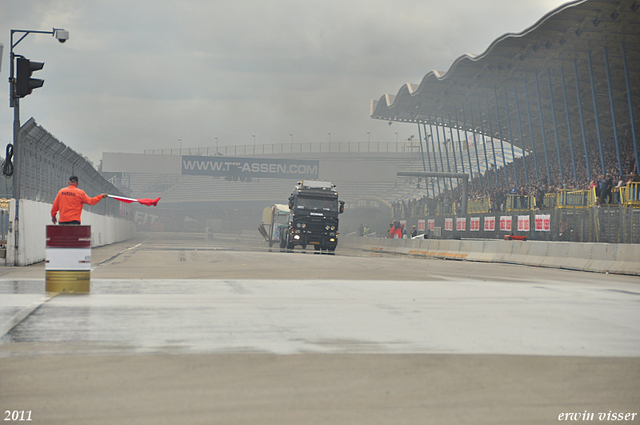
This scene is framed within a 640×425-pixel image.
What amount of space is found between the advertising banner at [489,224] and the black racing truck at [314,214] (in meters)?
7.07

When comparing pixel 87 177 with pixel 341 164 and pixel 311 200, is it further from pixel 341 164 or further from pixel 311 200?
pixel 341 164

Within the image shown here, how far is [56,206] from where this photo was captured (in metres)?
12.9

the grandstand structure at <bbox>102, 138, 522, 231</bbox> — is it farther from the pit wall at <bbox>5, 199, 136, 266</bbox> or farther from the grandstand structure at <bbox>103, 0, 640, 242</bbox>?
the pit wall at <bbox>5, 199, 136, 266</bbox>

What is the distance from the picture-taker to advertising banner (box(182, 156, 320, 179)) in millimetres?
68750

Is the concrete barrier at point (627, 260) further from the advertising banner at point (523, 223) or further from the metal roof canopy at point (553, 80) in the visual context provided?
the metal roof canopy at point (553, 80)

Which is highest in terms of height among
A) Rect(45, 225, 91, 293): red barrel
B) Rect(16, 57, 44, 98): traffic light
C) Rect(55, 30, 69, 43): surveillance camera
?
Rect(55, 30, 69, 43): surveillance camera

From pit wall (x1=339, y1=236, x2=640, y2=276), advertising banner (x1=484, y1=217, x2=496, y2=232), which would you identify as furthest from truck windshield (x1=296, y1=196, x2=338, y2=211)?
advertising banner (x1=484, y1=217, x2=496, y2=232)

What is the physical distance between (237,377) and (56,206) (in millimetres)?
8992

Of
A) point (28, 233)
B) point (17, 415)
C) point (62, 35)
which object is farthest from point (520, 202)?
point (17, 415)

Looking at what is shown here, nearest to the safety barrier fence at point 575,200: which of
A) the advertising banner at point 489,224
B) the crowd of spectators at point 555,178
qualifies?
the crowd of spectators at point 555,178

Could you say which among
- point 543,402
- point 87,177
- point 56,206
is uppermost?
point 87,177

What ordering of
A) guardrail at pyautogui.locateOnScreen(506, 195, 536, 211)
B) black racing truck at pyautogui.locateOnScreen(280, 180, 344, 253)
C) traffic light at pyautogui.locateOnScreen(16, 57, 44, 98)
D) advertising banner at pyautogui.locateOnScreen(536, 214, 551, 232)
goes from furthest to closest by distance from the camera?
guardrail at pyautogui.locateOnScreen(506, 195, 536, 211) → black racing truck at pyautogui.locateOnScreen(280, 180, 344, 253) → advertising banner at pyautogui.locateOnScreen(536, 214, 551, 232) → traffic light at pyautogui.locateOnScreen(16, 57, 44, 98)

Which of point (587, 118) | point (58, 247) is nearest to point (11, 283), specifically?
point (58, 247)

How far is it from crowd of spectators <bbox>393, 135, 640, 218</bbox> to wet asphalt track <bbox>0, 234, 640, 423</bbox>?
22302 millimetres
